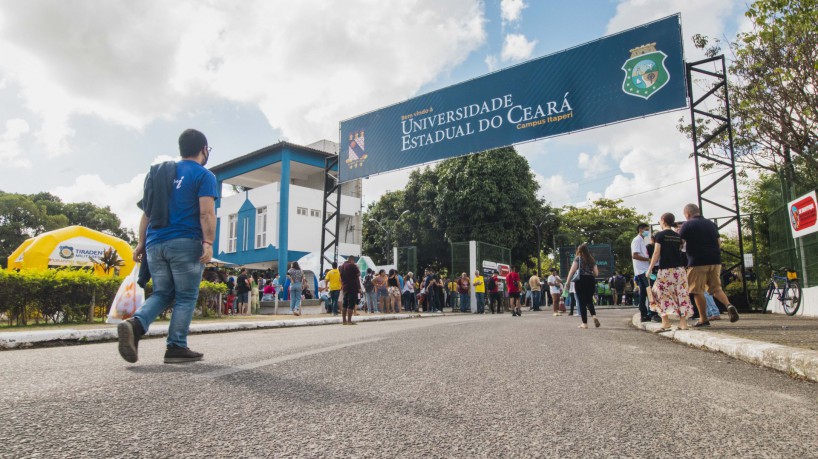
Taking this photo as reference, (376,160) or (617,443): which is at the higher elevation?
(376,160)

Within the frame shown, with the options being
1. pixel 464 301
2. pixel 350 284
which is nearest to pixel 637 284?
pixel 350 284

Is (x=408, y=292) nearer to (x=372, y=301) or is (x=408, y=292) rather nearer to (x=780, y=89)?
(x=372, y=301)

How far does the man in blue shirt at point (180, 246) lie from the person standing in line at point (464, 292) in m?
18.2

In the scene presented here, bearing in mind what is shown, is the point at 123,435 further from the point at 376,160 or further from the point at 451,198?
the point at 451,198

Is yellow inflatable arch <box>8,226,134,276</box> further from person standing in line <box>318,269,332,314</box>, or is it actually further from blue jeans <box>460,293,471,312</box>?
blue jeans <box>460,293,471,312</box>

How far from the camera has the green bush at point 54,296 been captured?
9453 mm

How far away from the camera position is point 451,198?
110ft

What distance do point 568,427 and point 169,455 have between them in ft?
5.17

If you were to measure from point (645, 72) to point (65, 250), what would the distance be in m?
19.9

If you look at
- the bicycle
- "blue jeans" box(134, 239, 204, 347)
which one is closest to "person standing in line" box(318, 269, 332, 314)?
the bicycle

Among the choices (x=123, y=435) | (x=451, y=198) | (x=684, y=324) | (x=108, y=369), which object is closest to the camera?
(x=123, y=435)

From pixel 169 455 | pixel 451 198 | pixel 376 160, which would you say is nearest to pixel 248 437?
pixel 169 455

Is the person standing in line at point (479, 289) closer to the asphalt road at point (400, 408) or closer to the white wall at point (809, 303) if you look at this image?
the white wall at point (809, 303)

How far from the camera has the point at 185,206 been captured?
4.17 m
